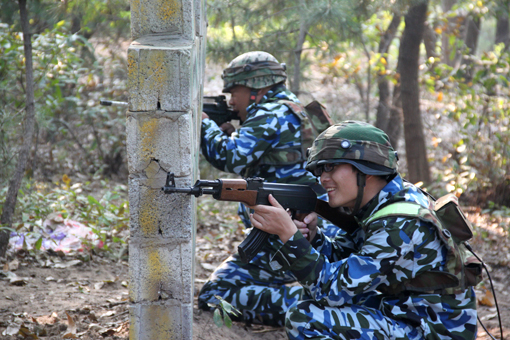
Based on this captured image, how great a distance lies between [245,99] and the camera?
145 inches

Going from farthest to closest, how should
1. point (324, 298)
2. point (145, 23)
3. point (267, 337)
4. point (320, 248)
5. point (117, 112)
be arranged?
point (117, 112), point (267, 337), point (320, 248), point (324, 298), point (145, 23)

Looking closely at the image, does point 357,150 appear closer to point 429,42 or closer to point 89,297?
point 89,297

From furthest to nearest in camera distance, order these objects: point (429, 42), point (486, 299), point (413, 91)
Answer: point (429, 42), point (413, 91), point (486, 299)

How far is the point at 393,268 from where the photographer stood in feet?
7.57

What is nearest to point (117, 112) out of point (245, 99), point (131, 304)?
point (245, 99)

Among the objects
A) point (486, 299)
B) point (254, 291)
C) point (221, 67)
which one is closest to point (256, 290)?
point (254, 291)

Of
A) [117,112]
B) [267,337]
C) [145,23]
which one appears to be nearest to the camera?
[145,23]

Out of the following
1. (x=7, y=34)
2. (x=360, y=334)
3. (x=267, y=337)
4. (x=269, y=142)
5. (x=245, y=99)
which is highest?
(x=7, y=34)

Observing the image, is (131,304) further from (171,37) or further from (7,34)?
(7,34)

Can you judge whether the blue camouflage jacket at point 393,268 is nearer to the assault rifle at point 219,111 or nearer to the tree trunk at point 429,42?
the assault rifle at point 219,111

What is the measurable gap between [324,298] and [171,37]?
139 centimetres

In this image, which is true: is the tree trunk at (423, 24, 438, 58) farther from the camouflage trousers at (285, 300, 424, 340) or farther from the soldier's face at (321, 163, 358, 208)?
the camouflage trousers at (285, 300, 424, 340)

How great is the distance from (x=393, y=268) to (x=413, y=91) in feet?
17.4

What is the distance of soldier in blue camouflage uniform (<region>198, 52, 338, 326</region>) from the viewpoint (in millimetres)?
3342
